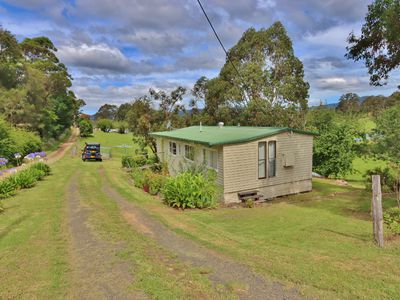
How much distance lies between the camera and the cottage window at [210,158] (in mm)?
14128

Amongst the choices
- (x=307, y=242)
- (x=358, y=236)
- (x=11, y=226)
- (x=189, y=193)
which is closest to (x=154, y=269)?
(x=307, y=242)

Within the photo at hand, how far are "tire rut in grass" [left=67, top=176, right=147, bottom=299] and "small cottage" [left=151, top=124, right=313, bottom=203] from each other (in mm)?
7110

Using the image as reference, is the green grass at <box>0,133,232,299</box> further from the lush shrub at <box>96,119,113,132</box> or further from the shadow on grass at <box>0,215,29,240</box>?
the lush shrub at <box>96,119,113,132</box>

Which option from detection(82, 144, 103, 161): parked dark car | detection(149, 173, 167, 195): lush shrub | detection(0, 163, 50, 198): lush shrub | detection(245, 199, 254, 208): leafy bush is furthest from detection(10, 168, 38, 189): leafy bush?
detection(82, 144, 103, 161): parked dark car

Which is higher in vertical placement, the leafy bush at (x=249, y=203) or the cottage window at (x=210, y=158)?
the cottage window at (x=210, y=158)

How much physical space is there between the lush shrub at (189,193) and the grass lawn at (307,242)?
1.59 ft

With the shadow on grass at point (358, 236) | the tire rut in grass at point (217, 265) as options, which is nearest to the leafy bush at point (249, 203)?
the shadow on grass at point (358, 236)

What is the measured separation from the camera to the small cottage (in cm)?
1343

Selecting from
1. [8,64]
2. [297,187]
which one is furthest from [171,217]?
[8,64]

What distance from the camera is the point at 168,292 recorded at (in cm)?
442

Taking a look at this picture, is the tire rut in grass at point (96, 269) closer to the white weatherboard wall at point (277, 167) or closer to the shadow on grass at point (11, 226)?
the shadow on grass at point (11, 226)

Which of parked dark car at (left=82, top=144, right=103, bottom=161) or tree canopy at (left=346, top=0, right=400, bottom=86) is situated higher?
tree canopy at (left=346, top=0, right=400, bottom=86)

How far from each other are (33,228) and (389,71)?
46.8 feet

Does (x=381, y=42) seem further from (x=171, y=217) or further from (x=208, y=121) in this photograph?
(x=208, y=121)
